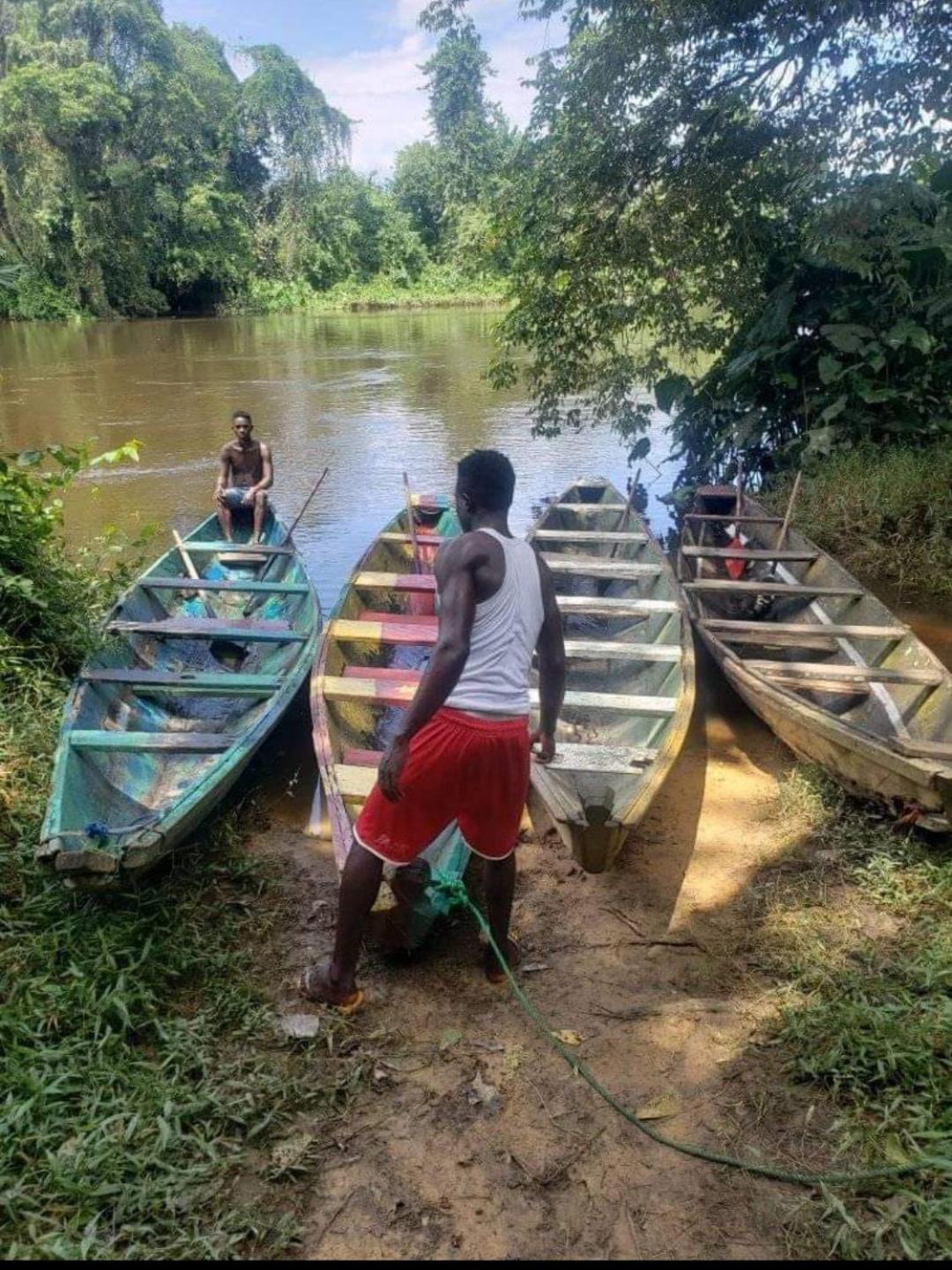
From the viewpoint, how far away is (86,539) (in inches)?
343

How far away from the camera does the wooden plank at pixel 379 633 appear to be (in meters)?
4.72

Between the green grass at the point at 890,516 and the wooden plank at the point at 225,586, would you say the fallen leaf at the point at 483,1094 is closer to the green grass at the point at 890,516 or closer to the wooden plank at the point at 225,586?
the wooden plank at the point at 225,586

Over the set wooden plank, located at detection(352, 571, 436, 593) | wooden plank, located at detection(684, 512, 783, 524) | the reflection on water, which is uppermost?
wooden plank, located at detection(684, 512, 783, 524)

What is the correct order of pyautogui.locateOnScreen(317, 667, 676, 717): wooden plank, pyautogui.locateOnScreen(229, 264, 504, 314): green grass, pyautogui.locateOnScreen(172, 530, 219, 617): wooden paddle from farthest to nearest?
pyautogui.locateOnScreen(229, 264, 504, 314): green grass
pyautogui.locateOnScreen(172, 530, 219, 617): wooden paddle
pyautogui.locateOnScreen(317, 667, 676, 717): wooden plank

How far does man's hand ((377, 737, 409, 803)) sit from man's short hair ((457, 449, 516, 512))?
2.33ft

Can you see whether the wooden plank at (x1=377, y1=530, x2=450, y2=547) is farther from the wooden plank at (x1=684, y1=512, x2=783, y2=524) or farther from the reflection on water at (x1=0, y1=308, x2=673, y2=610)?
the wooden plank at (x1=684, y1=512, x2=783, y2=524)

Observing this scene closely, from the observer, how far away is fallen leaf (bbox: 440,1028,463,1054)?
2699 mm

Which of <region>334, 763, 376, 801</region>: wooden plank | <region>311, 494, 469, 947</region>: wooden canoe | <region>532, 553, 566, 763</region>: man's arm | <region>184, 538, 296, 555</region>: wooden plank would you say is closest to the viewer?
<region>532, 553, 566, 763</region>: man's arm

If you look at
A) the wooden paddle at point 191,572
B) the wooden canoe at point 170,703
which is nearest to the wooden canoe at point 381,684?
the wooden canoe at point 170,703

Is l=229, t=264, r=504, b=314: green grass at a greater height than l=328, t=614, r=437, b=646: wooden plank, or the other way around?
l=229, t=264, r=504, b=314: green grass

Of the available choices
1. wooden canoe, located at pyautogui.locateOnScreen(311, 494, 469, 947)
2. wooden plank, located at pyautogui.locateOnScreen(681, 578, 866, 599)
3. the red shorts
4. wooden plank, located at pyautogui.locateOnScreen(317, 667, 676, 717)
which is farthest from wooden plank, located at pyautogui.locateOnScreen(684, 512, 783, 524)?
the red shorts

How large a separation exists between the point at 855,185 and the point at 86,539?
7.60 meters

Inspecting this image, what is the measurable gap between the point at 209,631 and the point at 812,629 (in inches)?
137

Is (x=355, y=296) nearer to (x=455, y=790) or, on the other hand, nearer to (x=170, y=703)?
(x=170, y=703)
